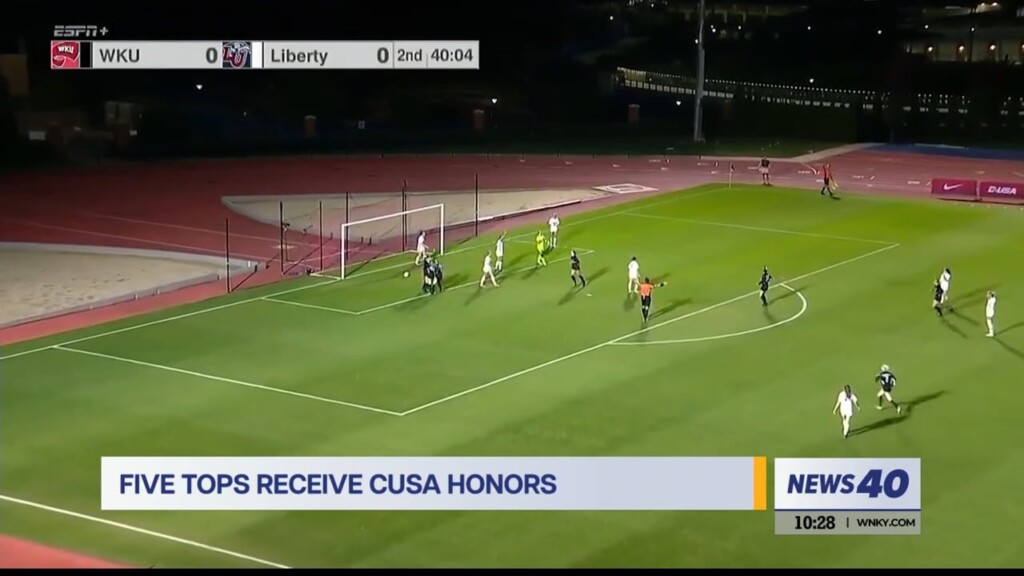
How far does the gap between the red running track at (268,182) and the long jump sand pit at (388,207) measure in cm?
129

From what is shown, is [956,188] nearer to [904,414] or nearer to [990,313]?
[990,313]

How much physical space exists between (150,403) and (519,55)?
75159 millimetres

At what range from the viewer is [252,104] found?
94438 millimetres

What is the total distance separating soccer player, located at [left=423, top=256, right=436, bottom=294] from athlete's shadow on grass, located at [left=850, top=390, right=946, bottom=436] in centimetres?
1620

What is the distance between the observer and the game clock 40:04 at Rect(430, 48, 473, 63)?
3564 inches

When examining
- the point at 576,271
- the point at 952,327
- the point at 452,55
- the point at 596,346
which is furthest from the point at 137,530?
the point at 452,55

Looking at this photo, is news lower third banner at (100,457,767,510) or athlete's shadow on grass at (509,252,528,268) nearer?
news lower third banner at (100,457,767,510)

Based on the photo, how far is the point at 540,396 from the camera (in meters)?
33.3

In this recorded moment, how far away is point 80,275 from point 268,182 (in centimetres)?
2273

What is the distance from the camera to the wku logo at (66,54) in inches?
2697

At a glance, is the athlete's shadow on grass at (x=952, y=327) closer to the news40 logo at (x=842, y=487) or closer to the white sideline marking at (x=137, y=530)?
the news40 logo at (x=842, y=487)

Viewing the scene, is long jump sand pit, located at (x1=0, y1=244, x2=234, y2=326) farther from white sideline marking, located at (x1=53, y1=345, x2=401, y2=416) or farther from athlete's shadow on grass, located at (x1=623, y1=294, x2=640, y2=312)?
athlete's shadow on grass, located at (x1=623, y1=294, x2=640, y2=312)

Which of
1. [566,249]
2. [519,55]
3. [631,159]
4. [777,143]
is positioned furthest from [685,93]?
[566,249]

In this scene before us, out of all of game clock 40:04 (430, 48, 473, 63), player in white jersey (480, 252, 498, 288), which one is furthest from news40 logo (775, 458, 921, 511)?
game clock 40:04 (430, 48, 473, 63)
